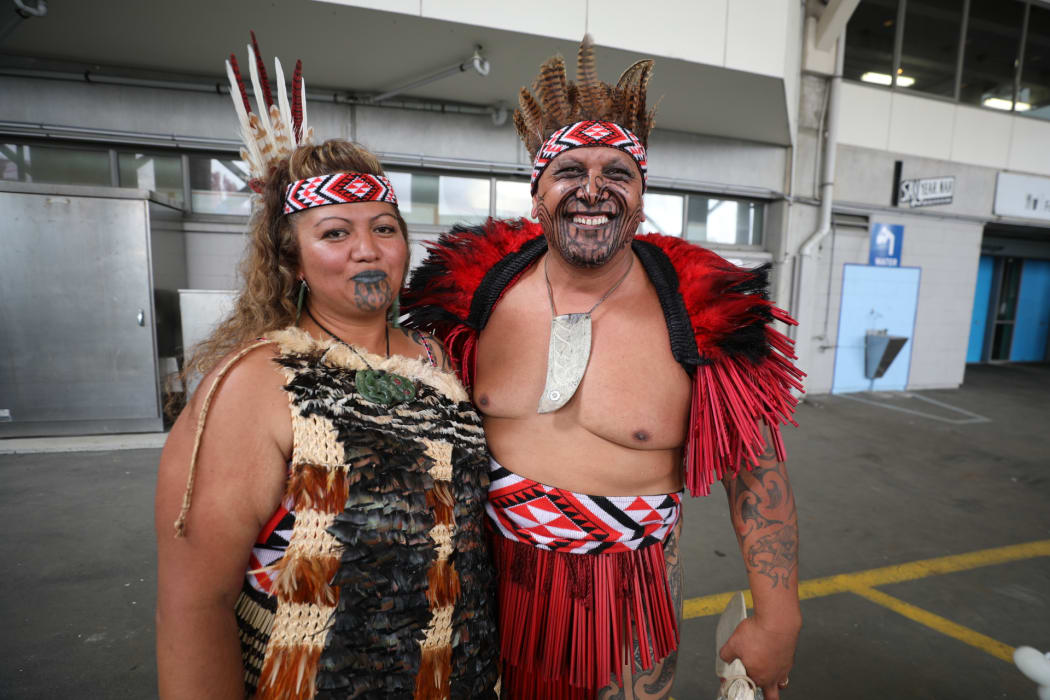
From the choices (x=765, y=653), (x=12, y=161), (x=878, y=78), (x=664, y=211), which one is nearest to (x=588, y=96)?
(x=765, y=653)

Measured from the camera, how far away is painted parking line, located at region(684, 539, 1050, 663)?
2633 mm

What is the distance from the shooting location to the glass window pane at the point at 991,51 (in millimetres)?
7871

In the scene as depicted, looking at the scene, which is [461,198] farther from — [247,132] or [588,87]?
[247,132]

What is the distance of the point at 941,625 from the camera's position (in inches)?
107

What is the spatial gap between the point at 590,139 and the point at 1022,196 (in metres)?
10.6

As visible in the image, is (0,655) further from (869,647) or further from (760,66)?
(760,66)

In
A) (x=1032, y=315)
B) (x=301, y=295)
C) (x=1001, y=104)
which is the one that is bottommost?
(x=1032, y=315)

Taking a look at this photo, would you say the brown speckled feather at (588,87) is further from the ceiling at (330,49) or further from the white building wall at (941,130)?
the white building wall at (941,130)

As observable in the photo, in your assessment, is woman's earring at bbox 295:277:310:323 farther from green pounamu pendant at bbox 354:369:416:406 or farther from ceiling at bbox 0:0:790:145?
ceiling at bbox 0:0:790:145

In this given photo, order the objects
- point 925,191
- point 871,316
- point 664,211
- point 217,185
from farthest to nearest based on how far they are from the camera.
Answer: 1. point 871,316
2. point 925,191
3. point 664,211
4. point 217,185

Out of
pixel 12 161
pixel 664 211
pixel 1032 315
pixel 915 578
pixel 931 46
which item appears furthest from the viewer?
pixel 1032 315

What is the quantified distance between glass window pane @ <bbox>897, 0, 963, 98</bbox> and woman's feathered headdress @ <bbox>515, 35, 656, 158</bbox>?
8.31 metres

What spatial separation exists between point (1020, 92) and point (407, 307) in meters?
11.1

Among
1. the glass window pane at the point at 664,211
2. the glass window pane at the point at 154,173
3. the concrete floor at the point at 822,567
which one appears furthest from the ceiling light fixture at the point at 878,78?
the glass window pane at the point at 154,173
